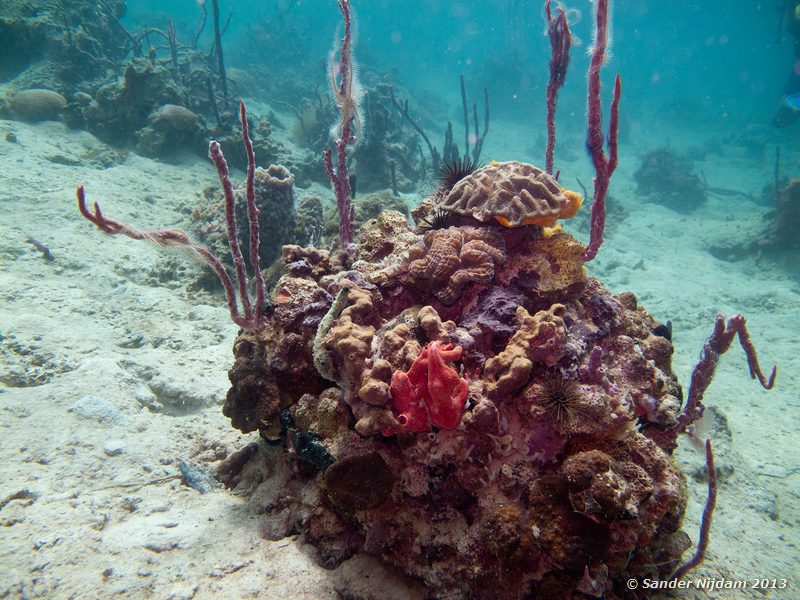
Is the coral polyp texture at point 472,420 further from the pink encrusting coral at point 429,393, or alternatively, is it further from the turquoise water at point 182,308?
the turquoise water at point 182,308

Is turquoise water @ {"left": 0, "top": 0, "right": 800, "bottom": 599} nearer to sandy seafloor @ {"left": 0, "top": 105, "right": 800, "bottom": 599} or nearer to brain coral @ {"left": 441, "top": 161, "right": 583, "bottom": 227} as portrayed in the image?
sandy seafloor @ {"left": 0, "top": 105, "right": 800, "bottom": 599}

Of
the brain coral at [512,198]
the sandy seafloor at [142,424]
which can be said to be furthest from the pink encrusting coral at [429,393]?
the brain coral at [512,198]

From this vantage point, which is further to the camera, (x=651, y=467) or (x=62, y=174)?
(x=62, y=174)

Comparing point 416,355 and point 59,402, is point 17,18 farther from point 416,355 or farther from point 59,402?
point 416,355

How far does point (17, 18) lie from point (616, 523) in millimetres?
17997

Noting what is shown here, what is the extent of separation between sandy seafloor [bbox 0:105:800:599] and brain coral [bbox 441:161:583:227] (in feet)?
8.34

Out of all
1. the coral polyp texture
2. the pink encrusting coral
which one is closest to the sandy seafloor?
the coral polyp texture

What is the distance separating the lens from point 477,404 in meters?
2.25

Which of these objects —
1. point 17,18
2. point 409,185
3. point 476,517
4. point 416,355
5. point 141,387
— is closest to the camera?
point 476,517

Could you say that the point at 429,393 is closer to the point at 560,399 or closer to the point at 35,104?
the point at 560,399

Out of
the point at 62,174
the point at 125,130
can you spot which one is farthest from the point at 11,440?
the point at 125,130

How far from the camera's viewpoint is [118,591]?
1.95 metres

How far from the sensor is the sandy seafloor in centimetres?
216

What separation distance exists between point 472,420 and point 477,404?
0.31 ft
